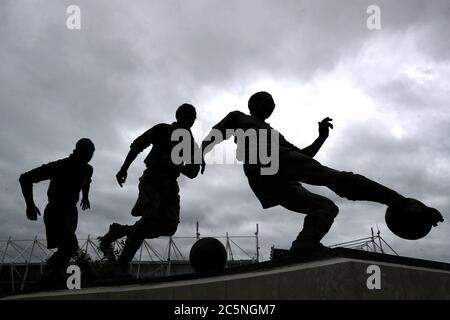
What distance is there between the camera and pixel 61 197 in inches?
261

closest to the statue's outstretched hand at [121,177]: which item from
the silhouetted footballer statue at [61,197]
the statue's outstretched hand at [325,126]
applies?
the silhouetted footballer statue at [61,197]

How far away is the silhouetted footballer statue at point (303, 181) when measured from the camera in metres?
4.10

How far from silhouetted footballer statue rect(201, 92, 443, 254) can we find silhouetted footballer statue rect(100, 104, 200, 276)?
917mm

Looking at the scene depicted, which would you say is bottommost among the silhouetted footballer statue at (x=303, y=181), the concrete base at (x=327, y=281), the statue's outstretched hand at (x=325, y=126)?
the concrete base at (x=327, y=281)

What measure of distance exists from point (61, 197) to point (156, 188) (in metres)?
1.91

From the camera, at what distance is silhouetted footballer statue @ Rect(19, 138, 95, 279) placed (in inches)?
249

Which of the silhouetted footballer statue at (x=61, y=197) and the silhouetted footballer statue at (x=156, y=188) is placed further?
the silhouetted footballer statue at (x=61, y=197)

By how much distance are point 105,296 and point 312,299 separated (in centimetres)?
259

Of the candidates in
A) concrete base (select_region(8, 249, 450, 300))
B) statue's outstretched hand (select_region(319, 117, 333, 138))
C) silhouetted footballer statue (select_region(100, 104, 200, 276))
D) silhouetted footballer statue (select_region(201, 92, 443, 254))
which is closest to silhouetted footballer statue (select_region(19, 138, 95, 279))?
silhouetted footballer statue (select_region(100, 104, 200, 276))

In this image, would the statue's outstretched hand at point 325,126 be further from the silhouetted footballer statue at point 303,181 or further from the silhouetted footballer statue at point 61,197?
the silhouetted footballer statue at point 61,197

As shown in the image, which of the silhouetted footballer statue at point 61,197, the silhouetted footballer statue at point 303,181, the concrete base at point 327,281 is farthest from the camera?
the silhouetted footballer statue at point 61,197

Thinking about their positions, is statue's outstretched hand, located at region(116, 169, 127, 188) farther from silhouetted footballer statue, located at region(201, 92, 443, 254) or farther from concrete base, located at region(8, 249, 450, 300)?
concrete base, located at region(8, 249, 450, 300)

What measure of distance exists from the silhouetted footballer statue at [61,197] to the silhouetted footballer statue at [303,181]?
8.64 feet
